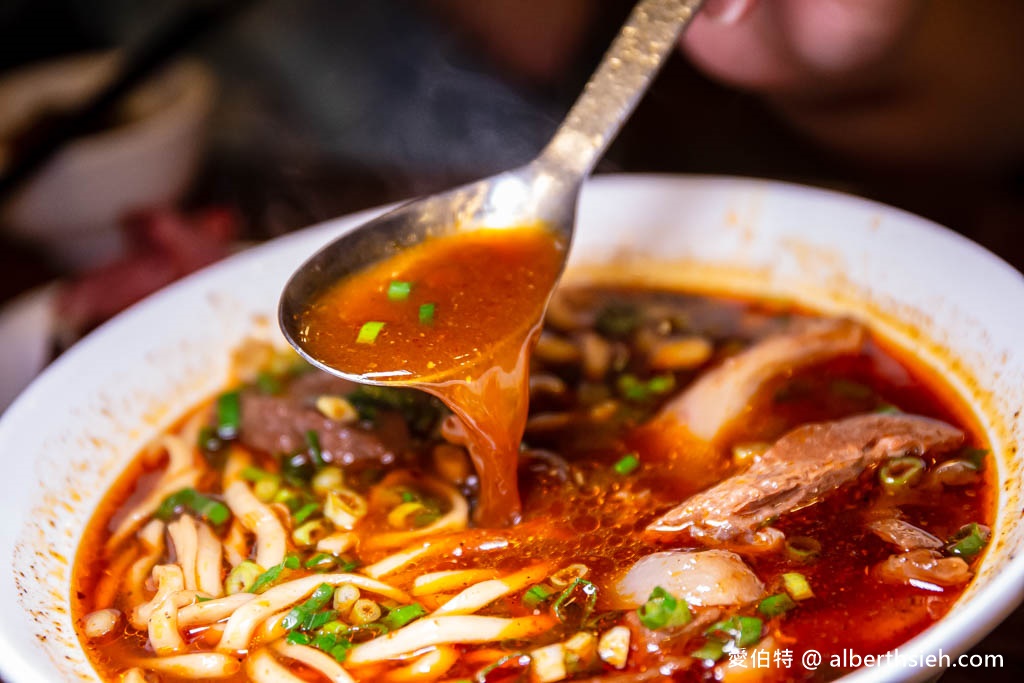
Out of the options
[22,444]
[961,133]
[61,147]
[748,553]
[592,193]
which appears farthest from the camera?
[61,147]

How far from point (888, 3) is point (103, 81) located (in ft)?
12.0

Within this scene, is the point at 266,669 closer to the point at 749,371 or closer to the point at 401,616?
the point at 401,616

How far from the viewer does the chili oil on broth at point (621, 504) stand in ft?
6.43

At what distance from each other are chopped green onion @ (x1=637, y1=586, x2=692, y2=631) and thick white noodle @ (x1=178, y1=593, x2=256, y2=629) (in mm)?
947

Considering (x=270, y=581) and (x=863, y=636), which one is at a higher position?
(x=863, y=636)

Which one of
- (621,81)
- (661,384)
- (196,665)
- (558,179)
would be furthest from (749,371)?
(196,665)

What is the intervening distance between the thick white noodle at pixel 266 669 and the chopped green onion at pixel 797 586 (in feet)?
3.56

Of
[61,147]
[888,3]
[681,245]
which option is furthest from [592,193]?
[61,147]

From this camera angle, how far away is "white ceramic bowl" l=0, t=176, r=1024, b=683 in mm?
2062

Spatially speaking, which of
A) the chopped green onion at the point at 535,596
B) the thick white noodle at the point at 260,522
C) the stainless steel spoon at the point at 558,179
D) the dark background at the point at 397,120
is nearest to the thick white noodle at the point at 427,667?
the chopped green onion at the point at 535,596

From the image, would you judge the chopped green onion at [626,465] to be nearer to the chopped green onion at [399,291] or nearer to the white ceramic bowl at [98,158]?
the chopped green onion at [399,291]

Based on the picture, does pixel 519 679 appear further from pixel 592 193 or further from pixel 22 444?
pixel 592 193

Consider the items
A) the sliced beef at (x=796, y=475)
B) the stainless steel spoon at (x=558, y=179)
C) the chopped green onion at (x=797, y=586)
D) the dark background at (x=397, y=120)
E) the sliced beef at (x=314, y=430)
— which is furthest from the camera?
the dark background at (x=397, y=120)

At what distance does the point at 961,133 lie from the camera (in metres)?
3.78
